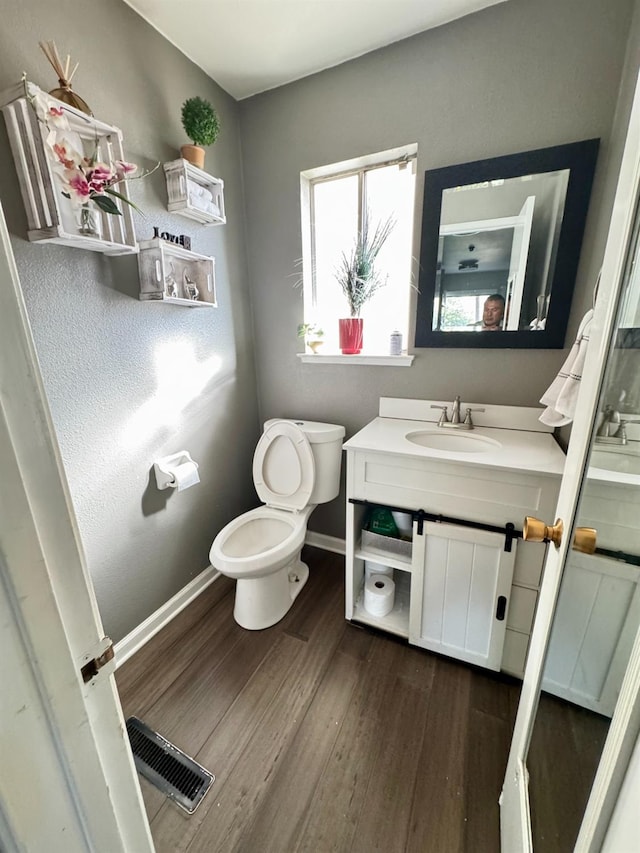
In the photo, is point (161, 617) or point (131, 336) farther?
point (161, 617)

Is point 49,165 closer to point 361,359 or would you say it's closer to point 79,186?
point 79,186

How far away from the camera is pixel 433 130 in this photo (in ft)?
4.77

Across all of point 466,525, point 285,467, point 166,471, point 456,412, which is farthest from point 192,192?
point 466,525

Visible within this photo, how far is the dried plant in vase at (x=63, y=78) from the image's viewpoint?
38.6 inches

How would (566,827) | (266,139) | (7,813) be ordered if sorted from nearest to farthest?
(7,813), (566,827), (266,139)

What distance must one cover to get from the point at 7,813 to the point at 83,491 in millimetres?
1073

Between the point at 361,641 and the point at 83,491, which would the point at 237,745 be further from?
the point at 83,491

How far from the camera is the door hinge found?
45cm

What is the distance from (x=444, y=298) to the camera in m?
1.57

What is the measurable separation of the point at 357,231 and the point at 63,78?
1.20m

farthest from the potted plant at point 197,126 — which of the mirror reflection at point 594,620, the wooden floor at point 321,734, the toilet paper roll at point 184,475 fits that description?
the wooden floor at point 321,734

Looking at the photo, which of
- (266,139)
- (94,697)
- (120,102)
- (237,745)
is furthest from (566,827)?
(266,139)

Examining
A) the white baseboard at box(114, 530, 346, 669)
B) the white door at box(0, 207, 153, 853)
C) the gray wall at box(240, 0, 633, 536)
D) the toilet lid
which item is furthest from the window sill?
the white door at box(0, 207, 153, 853)

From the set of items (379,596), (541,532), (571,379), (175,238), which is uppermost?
(175,238)
